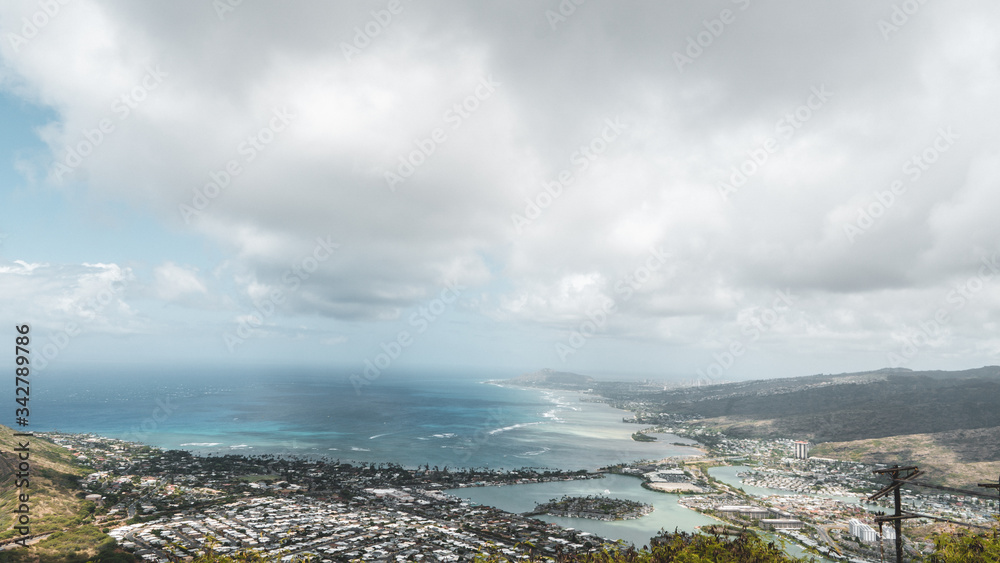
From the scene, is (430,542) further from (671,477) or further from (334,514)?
(671,477)

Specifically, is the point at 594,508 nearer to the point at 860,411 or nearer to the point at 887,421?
the point at 887,421

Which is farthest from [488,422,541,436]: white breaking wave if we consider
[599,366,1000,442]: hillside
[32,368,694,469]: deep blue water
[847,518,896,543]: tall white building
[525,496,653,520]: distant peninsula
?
[847,518,896,543]: tall white building

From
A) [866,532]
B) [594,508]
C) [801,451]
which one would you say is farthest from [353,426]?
[866,532]

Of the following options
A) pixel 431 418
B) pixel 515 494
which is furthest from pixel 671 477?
pixel 431 418

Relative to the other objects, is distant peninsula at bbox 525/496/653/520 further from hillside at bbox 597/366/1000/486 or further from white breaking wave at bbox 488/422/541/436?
white breaking wave at bbox 488/422/541/436

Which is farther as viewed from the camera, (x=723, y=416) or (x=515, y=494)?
(x=723, y=416)

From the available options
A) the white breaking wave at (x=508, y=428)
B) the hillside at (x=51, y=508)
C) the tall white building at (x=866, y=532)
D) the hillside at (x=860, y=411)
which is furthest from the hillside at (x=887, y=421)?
the hillside at (x=51, y=508)

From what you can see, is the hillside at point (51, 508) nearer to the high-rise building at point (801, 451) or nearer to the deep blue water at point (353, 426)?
the deep blue water at point (353, 426)
